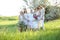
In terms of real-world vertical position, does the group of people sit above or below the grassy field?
above

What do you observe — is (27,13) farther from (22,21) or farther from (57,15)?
(57,15)

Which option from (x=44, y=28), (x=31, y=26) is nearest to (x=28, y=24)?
(x=31, y=26)

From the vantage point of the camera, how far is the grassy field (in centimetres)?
182

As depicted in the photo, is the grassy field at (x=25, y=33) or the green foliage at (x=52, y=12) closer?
the grassy field at (x=25, y=33)

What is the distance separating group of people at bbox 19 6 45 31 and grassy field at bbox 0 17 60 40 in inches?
1.8

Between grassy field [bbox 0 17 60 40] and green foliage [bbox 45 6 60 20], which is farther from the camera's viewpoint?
green foliage [bbox 45 6 60 20]

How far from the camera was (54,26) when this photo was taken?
1942 millimetres

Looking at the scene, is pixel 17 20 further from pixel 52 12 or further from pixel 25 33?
pixel 52 12

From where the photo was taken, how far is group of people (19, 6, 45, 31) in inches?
74.2

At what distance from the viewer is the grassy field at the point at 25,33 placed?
1824mm

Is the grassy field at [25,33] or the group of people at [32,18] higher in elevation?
the group of people at [32,18]

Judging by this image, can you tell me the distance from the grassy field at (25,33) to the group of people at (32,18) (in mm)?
46

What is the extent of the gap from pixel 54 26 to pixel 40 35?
156 mm

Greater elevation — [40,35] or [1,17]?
Result: [1,17]
